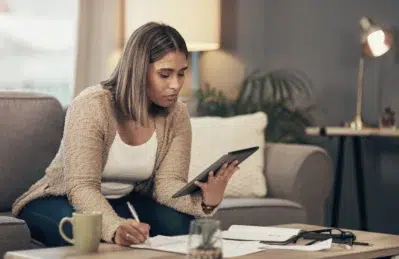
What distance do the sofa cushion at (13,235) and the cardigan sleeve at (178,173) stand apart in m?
0.44

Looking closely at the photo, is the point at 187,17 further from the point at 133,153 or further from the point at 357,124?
the point at 133,153

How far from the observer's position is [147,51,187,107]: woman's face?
252 centimetres

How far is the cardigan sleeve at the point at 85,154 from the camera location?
7.66 ft

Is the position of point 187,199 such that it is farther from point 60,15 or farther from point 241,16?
point 241,16

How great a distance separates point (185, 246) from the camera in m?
2.06

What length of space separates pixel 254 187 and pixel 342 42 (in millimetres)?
1584

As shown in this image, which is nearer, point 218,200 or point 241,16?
point 218,200

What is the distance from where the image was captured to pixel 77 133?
2.42m

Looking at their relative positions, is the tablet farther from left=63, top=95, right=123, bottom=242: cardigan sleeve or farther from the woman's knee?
the woman's knee

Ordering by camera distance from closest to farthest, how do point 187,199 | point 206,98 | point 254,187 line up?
point 187,199, point 254,187, point 206,98

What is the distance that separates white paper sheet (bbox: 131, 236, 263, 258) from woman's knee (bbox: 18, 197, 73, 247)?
408 millimetres

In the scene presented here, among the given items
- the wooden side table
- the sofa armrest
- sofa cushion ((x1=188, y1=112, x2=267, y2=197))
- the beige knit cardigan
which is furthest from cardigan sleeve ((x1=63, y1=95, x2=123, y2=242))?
the wooden side table

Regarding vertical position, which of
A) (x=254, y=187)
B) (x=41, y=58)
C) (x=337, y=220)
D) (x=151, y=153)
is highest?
(x=41, y=58)

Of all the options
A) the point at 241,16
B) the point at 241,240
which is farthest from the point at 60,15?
the point at 241,240
